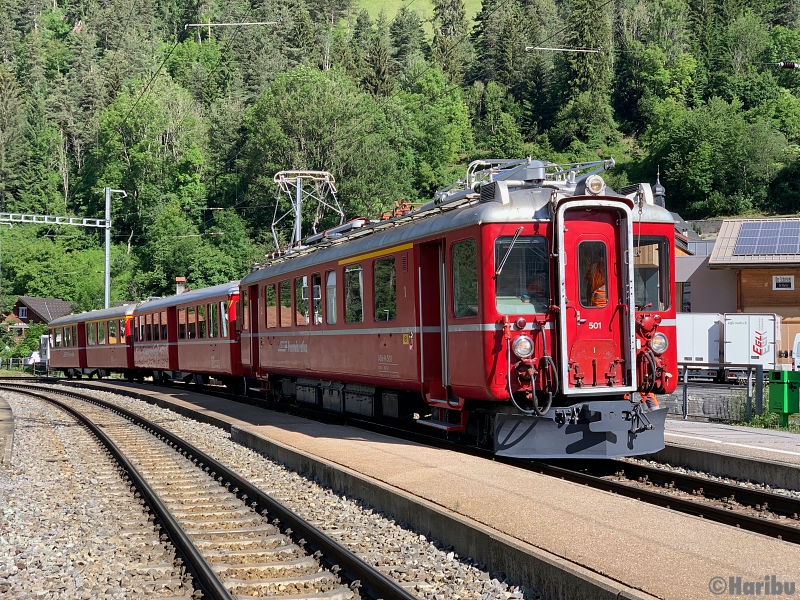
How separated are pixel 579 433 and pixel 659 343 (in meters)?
1.54

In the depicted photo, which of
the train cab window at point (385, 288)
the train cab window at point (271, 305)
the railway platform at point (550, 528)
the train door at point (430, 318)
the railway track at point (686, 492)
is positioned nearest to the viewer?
the railway platform at point (550, 528)

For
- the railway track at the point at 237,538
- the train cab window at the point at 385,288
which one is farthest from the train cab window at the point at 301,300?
the railway track at the point at 237,538

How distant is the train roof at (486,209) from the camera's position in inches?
459

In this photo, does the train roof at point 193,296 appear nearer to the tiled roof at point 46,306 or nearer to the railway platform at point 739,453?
the railway platform at point 739,453

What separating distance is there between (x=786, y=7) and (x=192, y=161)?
82598 mm

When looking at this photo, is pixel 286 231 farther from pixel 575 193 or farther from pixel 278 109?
pixel 575 193

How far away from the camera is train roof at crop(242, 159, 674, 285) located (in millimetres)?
11664

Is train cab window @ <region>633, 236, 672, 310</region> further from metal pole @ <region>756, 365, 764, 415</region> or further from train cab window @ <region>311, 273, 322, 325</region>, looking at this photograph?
train cab window @ <region>311, 273, 322, 325</region>

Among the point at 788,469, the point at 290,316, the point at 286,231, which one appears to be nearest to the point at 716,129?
the point at 286,231

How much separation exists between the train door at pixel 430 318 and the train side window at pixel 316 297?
179 inches

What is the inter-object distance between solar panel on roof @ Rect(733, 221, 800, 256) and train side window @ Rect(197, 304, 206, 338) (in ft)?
67.5

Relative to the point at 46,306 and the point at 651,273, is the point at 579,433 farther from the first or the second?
the point at 46,306

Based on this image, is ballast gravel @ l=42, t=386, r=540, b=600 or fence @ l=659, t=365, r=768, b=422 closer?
ballast gravel @ l=42, t=386, r=540, b=600

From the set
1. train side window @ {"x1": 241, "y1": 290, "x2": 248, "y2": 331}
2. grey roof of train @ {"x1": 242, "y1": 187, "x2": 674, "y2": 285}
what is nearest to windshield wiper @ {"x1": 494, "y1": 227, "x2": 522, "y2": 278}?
grey roof of train @ {"x1": 242, "y1": 187, "x2": 674, "y2": 285}
